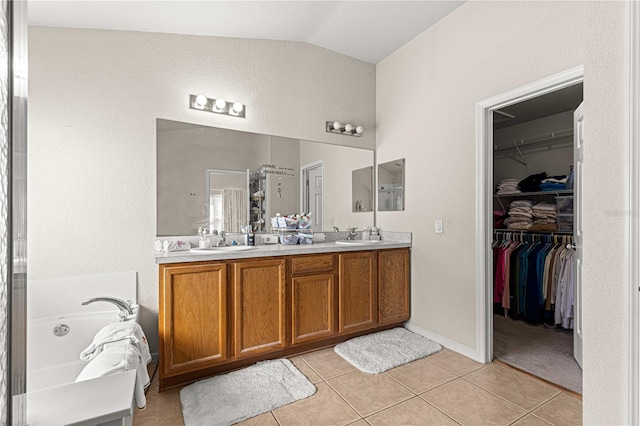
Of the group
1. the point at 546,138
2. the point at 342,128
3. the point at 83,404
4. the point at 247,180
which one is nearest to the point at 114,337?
the point at 83,404

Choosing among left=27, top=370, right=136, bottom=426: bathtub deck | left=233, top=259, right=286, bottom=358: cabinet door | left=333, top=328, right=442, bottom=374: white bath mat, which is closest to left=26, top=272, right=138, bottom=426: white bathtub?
left=233, top=259, right=286, bottom=358: cabinet door

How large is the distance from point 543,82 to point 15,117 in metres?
2.52

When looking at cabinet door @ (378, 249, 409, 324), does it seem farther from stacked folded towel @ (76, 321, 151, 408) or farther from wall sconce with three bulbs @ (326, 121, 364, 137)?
stacked folded towel @ (76, 321, 151, 408)

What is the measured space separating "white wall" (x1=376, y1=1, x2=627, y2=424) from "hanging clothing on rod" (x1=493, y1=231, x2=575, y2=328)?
1106mm

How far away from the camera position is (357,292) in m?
2.66

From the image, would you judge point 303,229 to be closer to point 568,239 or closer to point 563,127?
point 568,239

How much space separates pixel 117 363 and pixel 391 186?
267 centimetres

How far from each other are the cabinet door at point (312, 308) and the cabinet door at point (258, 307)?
106 millimetres

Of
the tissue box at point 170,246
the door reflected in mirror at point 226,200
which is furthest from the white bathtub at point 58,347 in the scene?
the door reflected in mirror at point 226,200

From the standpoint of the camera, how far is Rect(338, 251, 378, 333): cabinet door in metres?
2.57

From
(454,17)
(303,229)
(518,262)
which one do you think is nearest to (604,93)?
(454,17)

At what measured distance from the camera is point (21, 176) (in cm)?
49

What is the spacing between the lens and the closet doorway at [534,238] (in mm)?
2299

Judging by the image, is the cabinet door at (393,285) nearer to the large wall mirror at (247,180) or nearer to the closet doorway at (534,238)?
the large wall mirror at (247,180)
